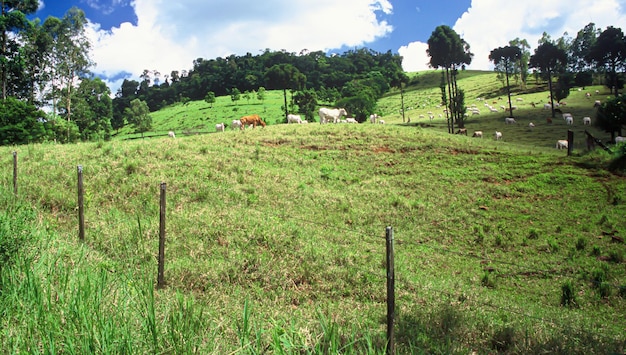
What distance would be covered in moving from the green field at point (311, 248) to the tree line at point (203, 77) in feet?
83.0

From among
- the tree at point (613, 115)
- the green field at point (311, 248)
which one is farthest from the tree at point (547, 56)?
the green field at point (311, 248)

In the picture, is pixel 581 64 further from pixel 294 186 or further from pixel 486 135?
pixel 294 186

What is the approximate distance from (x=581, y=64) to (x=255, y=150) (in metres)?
114

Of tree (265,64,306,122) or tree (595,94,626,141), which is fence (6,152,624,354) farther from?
tree (265,64,306,122)

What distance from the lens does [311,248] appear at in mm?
10750

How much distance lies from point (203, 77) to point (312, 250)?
13284cm

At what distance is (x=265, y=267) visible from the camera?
367 inches

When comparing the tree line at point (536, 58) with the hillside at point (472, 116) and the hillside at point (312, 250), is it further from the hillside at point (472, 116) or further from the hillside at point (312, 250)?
the hillside at point (312, 250)

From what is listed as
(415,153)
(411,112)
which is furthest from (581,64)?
(415,153)

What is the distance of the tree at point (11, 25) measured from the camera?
39062 mm

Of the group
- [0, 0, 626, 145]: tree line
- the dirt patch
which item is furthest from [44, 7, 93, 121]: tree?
the dirt patch

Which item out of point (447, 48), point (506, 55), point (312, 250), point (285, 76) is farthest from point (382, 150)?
point (506, 55)

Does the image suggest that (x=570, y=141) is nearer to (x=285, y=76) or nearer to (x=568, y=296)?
(x=568, y=296)

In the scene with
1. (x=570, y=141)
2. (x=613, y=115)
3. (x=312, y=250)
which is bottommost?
(x=312, y=250)
